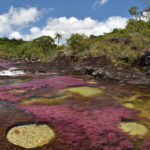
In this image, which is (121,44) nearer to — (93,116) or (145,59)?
(145,59)

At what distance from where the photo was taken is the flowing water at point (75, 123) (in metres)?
4.35

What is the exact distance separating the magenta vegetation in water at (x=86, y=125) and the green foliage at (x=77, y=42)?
31.2 metres

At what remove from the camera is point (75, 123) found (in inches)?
224

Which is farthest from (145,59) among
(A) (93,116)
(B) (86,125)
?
(B) (86,125)

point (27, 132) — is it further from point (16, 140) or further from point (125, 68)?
point (125, 68)

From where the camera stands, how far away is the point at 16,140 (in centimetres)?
454

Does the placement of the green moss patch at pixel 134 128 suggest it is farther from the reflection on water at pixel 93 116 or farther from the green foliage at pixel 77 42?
the green foliage at pixel 77 42

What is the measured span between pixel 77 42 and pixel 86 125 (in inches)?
1356

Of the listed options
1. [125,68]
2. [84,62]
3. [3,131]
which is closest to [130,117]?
[3,131]

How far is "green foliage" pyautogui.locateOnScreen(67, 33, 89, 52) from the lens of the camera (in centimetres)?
3791

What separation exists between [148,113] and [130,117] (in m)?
0.95

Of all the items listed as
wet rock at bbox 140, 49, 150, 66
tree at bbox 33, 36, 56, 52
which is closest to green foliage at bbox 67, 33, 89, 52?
wet rock at bbox 140, 49, 150, 66

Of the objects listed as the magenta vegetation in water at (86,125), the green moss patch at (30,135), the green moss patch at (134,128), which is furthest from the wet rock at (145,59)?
the green moss patch at (30,135)

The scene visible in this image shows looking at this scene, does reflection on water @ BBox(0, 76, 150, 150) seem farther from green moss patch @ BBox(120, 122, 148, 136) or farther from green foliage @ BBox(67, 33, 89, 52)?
green foliage @ BBox(67, 33, 89, 52)
